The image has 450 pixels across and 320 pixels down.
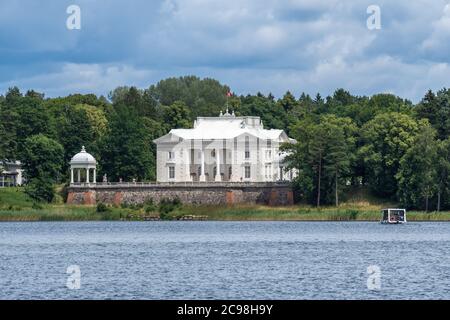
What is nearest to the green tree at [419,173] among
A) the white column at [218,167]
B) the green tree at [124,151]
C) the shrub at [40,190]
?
the white column at [218,167]

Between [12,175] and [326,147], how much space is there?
51.3 metres

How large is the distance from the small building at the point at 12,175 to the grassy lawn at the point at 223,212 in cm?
2341

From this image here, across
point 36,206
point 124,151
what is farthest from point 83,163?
point 36,206

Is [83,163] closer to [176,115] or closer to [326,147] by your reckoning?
[326,147]

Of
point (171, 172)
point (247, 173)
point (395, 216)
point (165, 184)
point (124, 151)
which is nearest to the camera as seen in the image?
point (395, 216)

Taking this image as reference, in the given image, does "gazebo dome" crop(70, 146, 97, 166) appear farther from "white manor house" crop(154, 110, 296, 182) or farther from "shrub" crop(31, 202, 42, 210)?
"shrub" crop(31, 202, 42, 210)

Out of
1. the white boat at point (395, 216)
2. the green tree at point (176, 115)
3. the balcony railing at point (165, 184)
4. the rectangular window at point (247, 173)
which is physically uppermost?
the green tree at point (176, 115)

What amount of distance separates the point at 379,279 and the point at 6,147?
344 feet

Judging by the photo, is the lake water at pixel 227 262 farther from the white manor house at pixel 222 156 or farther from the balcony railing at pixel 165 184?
the white manor house at pixel 222 156

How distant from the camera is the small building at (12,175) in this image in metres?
173

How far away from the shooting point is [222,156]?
164125 mm

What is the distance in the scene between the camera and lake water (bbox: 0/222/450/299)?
193ft

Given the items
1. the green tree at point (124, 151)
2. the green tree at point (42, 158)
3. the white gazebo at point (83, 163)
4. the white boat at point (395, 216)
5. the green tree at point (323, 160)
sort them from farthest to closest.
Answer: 1. the green tree at point (124, 151)
2. the green tree at point (42, 158)
3. the white gazebo at point (83, 163)
4. the green tree at point (323, 160)
5. the white boat at point (395, 216)

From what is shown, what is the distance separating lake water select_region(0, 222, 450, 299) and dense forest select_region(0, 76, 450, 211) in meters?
18.3
